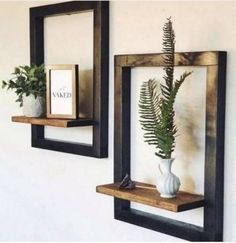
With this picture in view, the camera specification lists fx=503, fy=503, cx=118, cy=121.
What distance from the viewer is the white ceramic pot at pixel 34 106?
1.94 m

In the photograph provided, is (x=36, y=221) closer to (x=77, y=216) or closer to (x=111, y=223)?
(x=77, y=216)

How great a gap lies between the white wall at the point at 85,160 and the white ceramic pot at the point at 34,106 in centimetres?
20

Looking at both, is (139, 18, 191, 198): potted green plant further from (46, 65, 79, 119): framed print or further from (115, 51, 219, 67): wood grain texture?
(46, 65, 79, 119): framed print

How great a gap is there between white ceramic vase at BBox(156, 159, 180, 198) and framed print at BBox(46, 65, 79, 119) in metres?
0.45

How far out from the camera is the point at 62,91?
1.86m

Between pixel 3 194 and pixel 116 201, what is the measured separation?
0.82m

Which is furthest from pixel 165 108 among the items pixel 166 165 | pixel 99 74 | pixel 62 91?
pixel 62 91

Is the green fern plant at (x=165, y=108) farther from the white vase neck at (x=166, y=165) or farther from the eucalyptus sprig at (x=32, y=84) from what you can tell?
the eucalyptus sprig at (x=32, y=84)

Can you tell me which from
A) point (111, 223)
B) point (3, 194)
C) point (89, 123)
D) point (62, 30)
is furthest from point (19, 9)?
point (111, 223)

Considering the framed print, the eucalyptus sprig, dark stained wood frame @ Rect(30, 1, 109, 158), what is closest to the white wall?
dark stained wood frame @ Rect(30, 1, 109, 158)

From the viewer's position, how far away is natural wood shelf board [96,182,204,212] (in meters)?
1.43

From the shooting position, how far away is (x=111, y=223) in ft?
6.06

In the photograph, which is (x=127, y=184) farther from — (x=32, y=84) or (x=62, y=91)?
(x=32, y=84)

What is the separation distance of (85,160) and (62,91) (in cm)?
28
